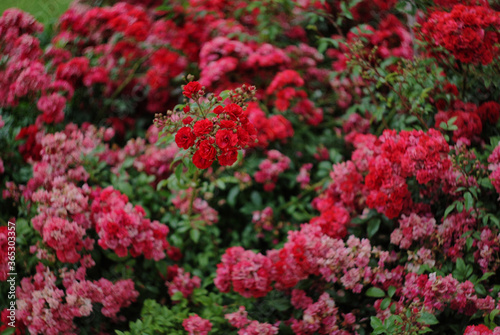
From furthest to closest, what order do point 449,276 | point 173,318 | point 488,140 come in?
1. point 488,140
2. point 173,318
3. point 449,276

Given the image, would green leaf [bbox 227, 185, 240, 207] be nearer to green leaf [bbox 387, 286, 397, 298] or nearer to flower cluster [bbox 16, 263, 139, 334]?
flower cluster [bbox 16, 263, 139, 334]

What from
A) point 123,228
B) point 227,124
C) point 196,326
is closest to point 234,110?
point 227,124

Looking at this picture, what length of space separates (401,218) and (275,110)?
1120 millimetres

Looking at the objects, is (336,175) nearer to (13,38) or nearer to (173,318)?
(173,318)

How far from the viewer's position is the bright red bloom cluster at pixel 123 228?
182cm

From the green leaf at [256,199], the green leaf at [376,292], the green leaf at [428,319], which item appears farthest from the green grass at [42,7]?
the green leaf at [428,319]

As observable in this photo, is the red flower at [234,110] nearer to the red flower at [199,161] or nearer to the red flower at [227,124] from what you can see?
the red flower at [227,124]

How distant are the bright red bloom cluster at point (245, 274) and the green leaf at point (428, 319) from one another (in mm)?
671

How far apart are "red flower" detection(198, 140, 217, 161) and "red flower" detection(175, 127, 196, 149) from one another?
6 cm

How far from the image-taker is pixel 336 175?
211 centimetres

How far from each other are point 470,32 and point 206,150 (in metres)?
1.30

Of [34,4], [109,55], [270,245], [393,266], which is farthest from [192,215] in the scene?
[34,4]

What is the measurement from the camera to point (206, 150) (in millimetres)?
1550

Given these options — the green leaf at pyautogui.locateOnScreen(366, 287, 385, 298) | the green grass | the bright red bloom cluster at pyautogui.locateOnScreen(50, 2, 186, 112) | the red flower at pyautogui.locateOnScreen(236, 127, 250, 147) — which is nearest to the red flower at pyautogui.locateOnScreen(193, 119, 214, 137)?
the red flower at pyautogui.locateOnScreen(236, 127, 250, 147)
